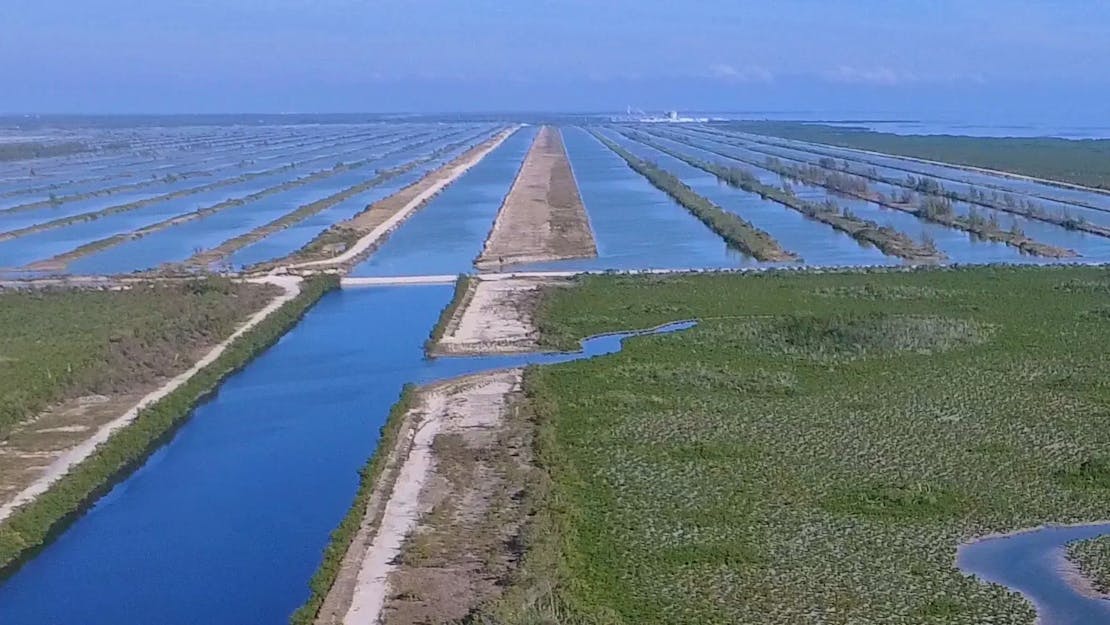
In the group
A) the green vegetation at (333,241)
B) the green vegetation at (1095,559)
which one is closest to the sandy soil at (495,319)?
the green vegetation at (333,241)

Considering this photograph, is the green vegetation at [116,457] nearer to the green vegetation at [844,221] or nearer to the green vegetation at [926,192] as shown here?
the green vegetation at [844,221]

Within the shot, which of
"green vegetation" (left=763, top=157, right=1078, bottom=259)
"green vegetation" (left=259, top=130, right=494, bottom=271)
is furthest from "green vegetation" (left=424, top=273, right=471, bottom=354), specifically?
"green vegetation" (left=763, top=157, right=1078, bottom=259)

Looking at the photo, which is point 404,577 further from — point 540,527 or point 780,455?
point 780,455

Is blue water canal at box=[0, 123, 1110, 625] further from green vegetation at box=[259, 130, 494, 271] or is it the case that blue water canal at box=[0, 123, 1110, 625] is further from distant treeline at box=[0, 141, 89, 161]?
distant treeline at box=[0, 141, 89, 161]

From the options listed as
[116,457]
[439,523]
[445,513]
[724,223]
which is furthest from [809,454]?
[724,223]

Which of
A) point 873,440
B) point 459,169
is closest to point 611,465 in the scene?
point 873,440

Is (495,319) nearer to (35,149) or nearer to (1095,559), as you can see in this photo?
(1095,559)
